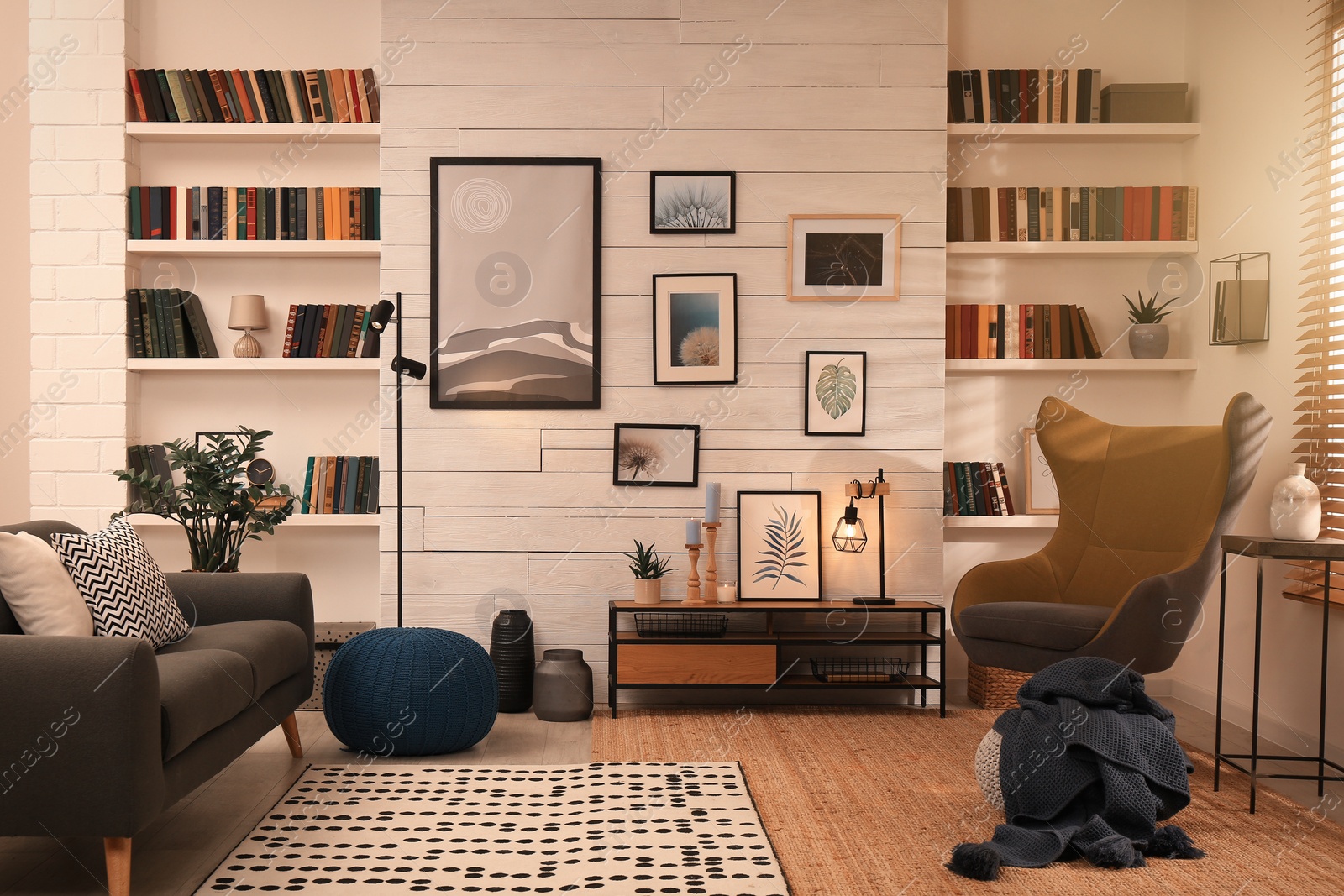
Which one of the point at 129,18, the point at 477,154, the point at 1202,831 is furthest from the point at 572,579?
the point at 129,18

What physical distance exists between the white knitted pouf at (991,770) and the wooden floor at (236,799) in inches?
37.9

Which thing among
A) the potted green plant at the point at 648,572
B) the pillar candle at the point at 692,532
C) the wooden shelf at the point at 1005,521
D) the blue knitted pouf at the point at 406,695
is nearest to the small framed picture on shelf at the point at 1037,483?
the wooden shelf at the point at 1005,521

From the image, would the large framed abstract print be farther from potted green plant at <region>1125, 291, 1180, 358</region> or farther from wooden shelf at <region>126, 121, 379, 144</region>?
potted green plant at <region>1125, 291, 1180, 358</region>

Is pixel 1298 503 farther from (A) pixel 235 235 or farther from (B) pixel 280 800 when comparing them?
(A) pixel 235 235

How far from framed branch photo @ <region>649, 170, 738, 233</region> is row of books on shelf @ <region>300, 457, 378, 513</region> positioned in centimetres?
160

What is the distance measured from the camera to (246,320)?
4180mm

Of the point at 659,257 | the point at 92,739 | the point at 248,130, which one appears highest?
the point at 248,130

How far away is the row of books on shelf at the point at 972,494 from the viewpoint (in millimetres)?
4266

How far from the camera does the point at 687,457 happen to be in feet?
13.6

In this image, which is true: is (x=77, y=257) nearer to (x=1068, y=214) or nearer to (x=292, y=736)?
(x=292, y=736)

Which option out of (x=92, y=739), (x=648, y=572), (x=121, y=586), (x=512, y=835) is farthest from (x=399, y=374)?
(x=92, y=739)

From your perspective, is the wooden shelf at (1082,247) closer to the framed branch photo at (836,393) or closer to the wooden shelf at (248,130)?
the framed branch photo at (836,393)

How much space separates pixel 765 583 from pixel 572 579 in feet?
2.64

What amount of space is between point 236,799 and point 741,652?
185cm
